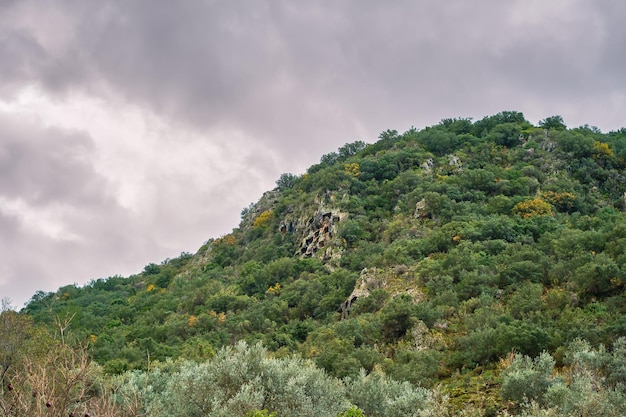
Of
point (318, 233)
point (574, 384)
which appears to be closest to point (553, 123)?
point (318, 233)

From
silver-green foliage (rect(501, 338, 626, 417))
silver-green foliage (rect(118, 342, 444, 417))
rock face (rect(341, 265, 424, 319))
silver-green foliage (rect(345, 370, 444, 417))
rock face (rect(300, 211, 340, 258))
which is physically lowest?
silver-green foliage (rect(501, 338, 626, 417))

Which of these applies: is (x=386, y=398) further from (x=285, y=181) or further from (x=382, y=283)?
(x=285, y=181)

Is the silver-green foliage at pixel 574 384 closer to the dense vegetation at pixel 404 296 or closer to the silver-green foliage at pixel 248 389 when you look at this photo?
the dense vegetation at pixel 404 296

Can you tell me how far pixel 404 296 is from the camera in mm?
45750

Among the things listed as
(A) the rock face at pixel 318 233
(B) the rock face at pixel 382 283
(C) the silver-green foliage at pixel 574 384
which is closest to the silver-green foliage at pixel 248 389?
(C) the silver-green foliage at pixel 574 384

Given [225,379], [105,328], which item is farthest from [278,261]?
[225,379]

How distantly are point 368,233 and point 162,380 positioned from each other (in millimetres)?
44063

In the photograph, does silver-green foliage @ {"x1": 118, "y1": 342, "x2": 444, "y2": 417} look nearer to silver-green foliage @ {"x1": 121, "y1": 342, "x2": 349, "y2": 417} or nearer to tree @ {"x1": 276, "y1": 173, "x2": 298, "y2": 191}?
silver-green foliage @ {"x1": 121, "y1": 342, "x2": 349, "y2": 417}

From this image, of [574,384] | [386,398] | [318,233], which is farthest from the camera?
[318,233]

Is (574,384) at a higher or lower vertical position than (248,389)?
lower

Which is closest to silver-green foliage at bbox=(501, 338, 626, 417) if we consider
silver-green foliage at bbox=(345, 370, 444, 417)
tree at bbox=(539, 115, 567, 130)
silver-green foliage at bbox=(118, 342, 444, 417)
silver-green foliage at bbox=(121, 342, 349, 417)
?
silver-green foliage at bbox=(345, 370, 444, 417)

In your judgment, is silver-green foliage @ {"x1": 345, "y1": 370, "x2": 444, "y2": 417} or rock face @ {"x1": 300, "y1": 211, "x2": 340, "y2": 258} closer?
silver-green foliage @ {"x1": 345, "y1": 370, "x2": 444, "y2": 417}

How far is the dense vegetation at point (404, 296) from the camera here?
2227cm

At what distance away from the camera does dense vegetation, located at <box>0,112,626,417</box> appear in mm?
22266
